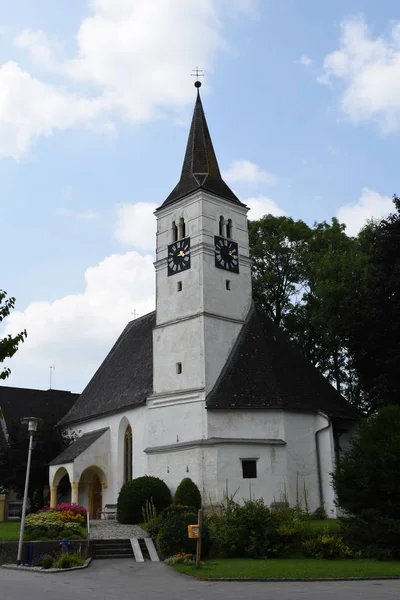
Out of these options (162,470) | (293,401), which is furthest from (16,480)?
(293,401)

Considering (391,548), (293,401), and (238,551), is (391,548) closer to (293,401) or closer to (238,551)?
(238,551)

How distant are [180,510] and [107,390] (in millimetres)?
17696

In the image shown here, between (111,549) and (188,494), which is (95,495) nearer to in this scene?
(188,494)

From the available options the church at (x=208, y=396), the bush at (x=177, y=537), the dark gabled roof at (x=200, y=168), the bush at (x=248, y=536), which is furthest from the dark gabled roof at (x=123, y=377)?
the bush at (x=248, y=536)

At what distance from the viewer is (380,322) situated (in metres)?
31.5

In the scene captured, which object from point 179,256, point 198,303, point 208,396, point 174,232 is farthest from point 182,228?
point 208,396

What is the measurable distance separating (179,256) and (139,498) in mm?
12590

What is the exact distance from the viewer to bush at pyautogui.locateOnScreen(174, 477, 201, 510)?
1168 inches

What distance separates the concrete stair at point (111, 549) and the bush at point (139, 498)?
546 cm

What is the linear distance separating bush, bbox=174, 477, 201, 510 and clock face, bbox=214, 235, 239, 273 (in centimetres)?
1115

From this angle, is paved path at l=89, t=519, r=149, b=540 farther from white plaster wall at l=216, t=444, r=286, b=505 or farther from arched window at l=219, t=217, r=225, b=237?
arched window at l=219, t=217, r=225, b=237

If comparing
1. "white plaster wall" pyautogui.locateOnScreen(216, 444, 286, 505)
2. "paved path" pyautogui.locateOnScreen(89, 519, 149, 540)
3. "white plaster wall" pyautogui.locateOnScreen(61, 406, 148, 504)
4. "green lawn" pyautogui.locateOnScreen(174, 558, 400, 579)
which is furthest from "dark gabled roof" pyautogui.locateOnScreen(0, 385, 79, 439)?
"green lawn" pyautogui.locateOnScreen(174, 558, 400, 579)

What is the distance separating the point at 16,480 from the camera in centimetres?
3897

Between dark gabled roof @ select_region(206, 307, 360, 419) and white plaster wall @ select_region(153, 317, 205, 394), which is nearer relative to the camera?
dark gabled roof @ select_region(206, 307, 360, 419)
